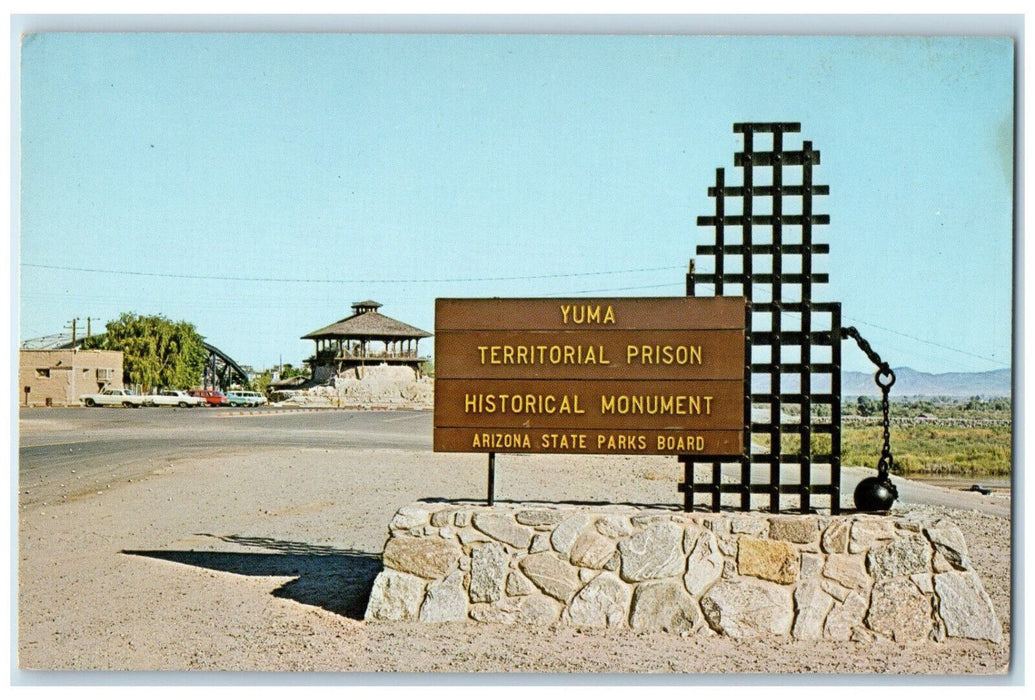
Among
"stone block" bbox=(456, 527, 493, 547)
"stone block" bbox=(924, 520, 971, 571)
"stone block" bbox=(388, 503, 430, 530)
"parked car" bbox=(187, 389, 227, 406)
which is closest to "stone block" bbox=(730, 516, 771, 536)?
"stone block" bbox=(924, 520, 971, 571)

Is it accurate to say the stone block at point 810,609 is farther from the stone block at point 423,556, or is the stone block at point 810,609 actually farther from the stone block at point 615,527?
the stone block at point 423,556

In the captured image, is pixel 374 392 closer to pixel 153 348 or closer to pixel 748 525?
pixel 153 348

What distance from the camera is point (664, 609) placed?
7.33 m

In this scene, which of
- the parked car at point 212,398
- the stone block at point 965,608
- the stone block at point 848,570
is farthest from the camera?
the parked car at point 212,398

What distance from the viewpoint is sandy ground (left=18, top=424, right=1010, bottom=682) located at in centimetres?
687

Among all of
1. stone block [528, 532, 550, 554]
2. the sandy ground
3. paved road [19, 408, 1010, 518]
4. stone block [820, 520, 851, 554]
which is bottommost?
the sandy ground

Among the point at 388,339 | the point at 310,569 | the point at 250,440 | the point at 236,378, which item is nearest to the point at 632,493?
the point at 310,569

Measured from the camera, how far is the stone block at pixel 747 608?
7.27 metres

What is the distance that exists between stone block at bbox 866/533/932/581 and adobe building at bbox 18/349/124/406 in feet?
171

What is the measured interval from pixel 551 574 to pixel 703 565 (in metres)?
1.14

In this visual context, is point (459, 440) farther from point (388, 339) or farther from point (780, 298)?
point (388, 339)

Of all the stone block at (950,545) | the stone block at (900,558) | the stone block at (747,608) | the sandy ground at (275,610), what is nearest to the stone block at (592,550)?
the sandy ground at (275,610)

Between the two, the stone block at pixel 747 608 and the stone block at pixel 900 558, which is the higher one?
the stone block at pixel 900 558

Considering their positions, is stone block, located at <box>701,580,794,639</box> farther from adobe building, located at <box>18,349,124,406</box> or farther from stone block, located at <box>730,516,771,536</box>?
adobe building, located at <box>18,349,124,406</box>
